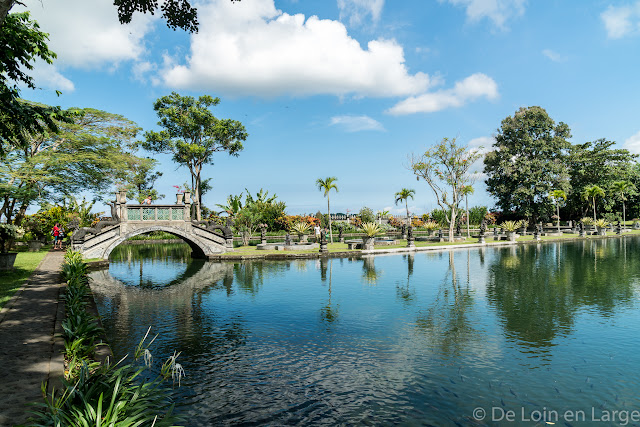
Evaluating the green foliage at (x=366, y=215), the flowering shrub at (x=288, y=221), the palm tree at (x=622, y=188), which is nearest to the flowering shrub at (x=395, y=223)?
the green foliage at (x=366, y=215)

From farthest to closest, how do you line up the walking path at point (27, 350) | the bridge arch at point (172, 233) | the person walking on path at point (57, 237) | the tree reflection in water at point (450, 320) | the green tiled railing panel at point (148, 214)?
the person walking on path at point (57, 237)
the green tiled railing panel at point (148, 214)
the bridge arch at point (172, 233)
the tree reflection in water at point (450, 320)
the walking path at point (27, 350)

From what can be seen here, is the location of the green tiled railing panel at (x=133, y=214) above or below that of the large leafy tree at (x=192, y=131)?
below

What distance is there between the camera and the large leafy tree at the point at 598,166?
51.2 metres

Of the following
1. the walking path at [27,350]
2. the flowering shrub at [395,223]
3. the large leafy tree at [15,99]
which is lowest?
the walking path at [27,350]

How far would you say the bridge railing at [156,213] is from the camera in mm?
23422

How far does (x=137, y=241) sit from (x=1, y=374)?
139 feet

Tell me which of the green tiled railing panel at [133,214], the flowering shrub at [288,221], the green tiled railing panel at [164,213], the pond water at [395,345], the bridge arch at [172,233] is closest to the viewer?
the pond water at [395,345]

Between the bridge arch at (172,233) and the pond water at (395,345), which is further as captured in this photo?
the bridge arch at (172,233)

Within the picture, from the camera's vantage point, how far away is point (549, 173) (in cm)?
4684

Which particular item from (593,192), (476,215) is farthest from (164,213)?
(593,192)

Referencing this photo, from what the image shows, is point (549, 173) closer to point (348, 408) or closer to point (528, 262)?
point (528, 262)

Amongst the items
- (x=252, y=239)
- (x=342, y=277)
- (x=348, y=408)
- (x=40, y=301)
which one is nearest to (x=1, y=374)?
(x=348, y=408)

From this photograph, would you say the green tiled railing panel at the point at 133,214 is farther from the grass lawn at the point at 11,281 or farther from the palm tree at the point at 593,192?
the palm tree at the point at 593,192

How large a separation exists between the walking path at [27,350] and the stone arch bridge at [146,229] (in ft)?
41.3
